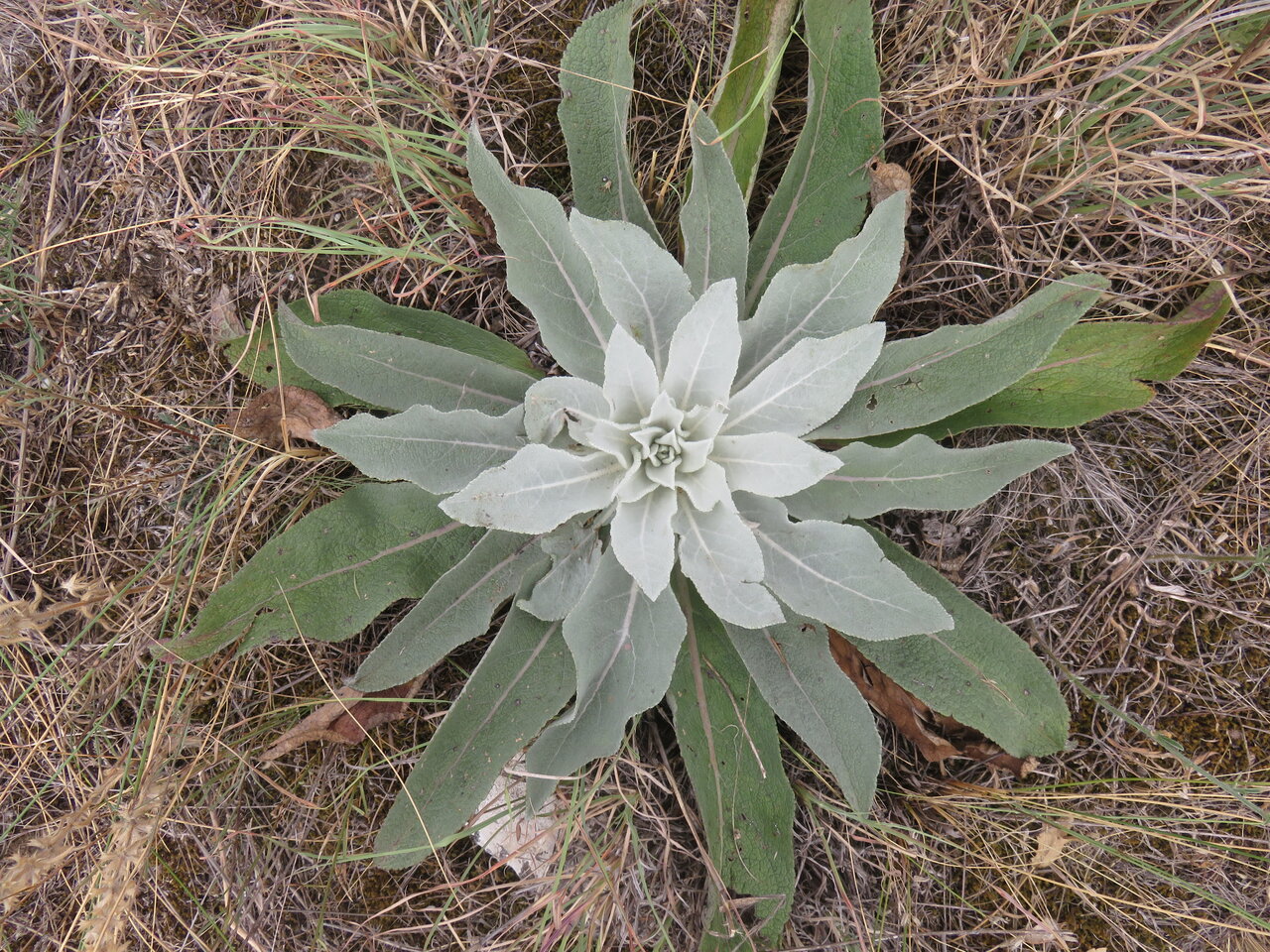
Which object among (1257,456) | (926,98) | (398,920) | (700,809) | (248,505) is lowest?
(398,920)

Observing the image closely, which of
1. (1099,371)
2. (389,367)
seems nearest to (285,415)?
(389,367)

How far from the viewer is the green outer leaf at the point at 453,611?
6.93ft

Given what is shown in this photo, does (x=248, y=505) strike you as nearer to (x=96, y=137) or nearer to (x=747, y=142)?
(x=96, y=137)

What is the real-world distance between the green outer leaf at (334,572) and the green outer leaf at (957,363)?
111 centimetres

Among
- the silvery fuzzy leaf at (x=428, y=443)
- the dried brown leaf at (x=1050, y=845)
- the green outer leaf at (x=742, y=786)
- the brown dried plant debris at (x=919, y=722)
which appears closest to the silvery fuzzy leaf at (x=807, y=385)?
the silvery fuzzy leaf at (x=428, y=443)

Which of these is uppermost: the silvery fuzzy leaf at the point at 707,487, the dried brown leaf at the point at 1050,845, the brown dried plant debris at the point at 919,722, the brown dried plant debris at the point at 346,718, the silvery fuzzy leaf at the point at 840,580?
the silvery fuzzy leaf at the point at 707,487

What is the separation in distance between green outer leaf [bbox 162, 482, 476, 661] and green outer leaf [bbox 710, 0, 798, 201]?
1104 millimetres

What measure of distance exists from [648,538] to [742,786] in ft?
3.01

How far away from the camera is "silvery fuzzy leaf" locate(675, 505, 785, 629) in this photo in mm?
1657

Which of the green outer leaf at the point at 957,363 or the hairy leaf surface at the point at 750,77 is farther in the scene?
the hairy leaf surface at the point at 750,77

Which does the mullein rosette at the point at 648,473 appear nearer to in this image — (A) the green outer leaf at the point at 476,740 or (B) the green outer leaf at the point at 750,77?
(A) the green outer leaf at the point at 476,740

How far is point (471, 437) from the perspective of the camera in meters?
1.87

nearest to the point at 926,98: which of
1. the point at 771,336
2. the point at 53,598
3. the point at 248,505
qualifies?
the point at 771,336

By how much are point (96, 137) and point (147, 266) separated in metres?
0.46
